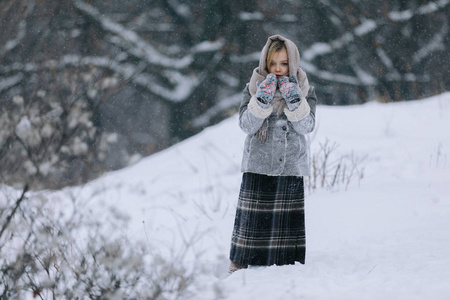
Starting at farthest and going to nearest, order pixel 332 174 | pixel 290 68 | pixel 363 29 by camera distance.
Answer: pixel 363 29 → pixel 332 174 → pixel 290 68

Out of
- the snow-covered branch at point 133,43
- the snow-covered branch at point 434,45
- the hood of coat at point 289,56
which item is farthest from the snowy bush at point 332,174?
the snow-covered branch at point 434,45

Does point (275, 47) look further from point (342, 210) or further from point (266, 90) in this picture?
point (342, 210)

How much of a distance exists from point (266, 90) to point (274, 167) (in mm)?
420

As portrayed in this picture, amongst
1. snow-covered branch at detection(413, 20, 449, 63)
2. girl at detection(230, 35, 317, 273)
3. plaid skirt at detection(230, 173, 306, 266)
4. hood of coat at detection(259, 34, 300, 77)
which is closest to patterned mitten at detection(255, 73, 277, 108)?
girl at detection(230, 35, 317, 273)

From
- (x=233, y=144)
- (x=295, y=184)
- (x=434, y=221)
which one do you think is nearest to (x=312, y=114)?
(x=295, y=184)

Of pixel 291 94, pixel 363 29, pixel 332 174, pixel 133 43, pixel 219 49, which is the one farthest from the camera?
pixel 363 29

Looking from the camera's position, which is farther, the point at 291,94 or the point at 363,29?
the point at 363,29

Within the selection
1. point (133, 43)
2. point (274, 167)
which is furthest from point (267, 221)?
point (133, 43)

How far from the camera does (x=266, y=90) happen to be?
2688 mm

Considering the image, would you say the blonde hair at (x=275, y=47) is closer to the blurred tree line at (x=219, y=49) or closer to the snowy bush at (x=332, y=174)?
the snowy bush at (x=332, y=174)

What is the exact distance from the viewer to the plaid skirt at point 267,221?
2840 mm

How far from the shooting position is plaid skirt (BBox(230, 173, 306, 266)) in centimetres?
284

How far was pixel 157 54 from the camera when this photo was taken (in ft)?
31.2

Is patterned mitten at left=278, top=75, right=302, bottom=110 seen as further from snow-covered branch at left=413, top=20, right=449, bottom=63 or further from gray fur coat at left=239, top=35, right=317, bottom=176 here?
snow-covered branch at left=413, top=20, right=449, bottom=63
